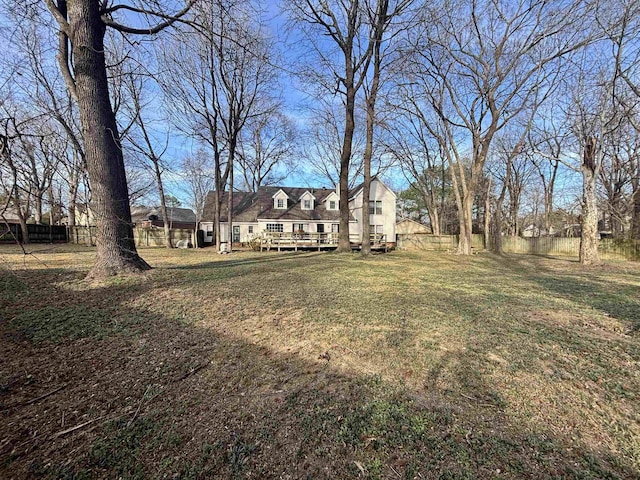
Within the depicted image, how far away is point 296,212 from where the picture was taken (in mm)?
25781

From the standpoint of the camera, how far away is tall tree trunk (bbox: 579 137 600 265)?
10.8 m

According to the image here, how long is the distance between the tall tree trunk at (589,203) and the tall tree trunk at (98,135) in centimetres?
1572

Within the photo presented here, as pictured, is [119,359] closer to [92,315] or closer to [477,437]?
[92,315]

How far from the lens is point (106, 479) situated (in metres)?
1.63

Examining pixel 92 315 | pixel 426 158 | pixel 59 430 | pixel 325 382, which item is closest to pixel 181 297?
pixel 92 315

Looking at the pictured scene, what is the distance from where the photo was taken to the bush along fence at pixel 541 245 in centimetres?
1589

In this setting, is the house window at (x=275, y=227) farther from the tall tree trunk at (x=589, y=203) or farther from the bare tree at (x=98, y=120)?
the tall tree trunk at (x=589, y=203)

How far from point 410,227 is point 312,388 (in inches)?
1528

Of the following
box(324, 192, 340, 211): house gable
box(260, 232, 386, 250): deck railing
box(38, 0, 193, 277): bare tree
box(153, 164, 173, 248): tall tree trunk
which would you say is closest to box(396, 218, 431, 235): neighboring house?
box(324, 192, 340, 211): house gable

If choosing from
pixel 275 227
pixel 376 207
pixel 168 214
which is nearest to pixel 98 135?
pixel 275 227

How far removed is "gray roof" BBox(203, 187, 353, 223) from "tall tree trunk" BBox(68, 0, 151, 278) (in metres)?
18.6

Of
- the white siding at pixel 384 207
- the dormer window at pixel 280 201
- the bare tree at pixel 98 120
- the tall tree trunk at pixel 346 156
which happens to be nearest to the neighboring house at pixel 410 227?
the white siding at pixel 384 207

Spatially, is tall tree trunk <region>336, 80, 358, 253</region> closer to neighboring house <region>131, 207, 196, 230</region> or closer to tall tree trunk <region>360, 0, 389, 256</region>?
tall tree trunk <region>360, 0, 389, 256</region>

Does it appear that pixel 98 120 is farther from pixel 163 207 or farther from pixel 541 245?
pixel 541 245
